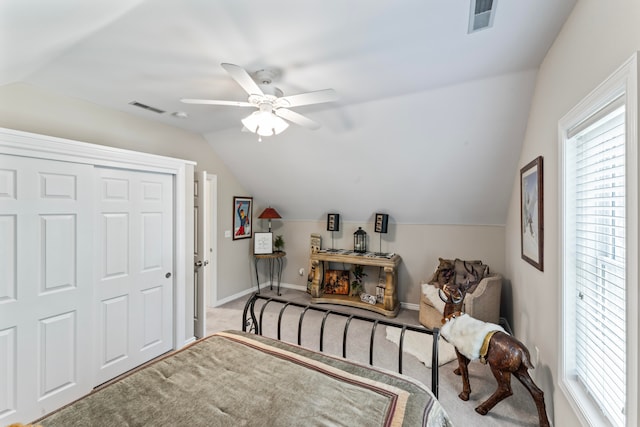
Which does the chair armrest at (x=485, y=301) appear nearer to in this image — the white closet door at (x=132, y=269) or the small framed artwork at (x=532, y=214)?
the small framed artwork at (x=532, y=214)

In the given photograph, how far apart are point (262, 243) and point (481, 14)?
4199 mm

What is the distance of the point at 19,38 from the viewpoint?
1460 mm

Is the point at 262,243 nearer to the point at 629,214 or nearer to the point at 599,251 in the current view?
the point at 599,251

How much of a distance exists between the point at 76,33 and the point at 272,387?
2.20 meters

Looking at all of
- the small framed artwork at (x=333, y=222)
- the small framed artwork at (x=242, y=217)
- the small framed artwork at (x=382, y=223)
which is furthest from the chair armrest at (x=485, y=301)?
the small framed artwork at (x=242, y=217)

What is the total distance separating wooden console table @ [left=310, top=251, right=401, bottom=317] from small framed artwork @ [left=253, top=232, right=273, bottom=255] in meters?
0.88

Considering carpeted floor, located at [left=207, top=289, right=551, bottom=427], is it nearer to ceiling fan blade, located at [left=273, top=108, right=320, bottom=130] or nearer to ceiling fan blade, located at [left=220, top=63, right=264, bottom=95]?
ceiling fan blade, located at [left=273, top=108, right=320, bottom=130]

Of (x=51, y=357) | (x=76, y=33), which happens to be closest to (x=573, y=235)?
(x=76, y=33)

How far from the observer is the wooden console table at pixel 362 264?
4062 mm

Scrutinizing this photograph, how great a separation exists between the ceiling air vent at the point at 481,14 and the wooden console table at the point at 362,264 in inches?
118

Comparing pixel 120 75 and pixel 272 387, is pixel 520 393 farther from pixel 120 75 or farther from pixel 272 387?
pixel 120 75

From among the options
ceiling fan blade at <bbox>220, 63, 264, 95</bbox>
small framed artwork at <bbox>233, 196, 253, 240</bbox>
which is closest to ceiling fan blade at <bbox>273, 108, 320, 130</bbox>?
ceiling fan blade at <bbox>220, 63, 264, 95</bbox>

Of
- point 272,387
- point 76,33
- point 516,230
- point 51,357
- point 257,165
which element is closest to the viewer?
point 272,387

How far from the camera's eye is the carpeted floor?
81.8 inches
